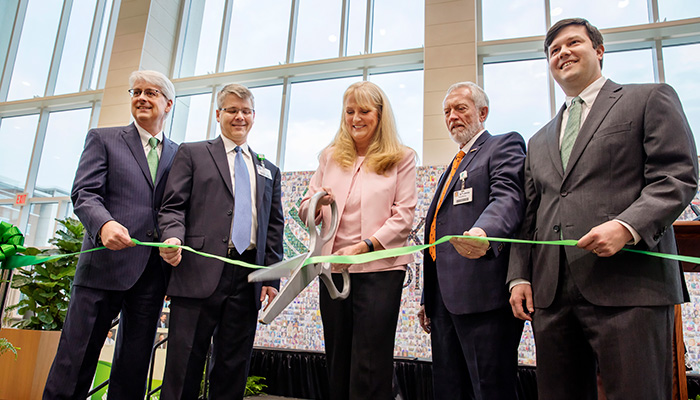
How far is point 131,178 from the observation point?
2.06 meters

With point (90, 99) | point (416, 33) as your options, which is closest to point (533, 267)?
point (416, 33)

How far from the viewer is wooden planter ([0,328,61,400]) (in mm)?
3488

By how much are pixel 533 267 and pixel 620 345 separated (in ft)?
1.18

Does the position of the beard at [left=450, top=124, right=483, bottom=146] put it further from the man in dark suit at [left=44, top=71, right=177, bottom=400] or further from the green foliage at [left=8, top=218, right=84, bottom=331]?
the green foliage at [left=8, top=218, right=84, bottom=331]

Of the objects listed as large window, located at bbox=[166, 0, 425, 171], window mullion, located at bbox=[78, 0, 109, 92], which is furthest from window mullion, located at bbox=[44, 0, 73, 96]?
large window, located at bbox=[166, 0, 425, 171]

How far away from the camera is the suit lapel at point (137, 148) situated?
2.10 meters

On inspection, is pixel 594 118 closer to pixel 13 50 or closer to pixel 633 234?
pixel 633 234

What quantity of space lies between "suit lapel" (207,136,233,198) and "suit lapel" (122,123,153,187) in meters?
0.31

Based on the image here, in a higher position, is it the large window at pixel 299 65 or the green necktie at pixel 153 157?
the large window at pixel 299 65

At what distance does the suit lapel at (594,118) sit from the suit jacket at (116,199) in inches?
67.2

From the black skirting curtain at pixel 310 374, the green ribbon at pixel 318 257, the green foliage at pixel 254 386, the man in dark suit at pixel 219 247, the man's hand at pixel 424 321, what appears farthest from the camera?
the green foliage at pixel 254 386

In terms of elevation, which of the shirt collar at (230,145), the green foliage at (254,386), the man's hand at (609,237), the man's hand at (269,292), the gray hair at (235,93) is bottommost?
the green foliage at (254,386)

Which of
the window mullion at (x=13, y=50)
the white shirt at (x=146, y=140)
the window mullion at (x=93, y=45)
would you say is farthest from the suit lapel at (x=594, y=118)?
the window mullion at (x=13, y=50)

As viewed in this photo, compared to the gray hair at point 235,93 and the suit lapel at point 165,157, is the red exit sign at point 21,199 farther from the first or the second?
the gray hair at point 235,93
